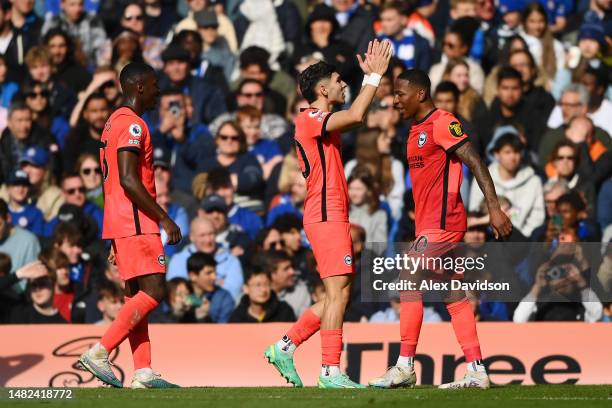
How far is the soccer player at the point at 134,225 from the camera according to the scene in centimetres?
938

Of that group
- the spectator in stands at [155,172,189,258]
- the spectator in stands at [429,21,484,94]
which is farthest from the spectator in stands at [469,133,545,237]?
the spectator in stands at [155,172,189,258]

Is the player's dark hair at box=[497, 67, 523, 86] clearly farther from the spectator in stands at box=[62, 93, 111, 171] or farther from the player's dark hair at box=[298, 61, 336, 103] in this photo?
the player's dark hair at box=[298, 61, 336, 103]

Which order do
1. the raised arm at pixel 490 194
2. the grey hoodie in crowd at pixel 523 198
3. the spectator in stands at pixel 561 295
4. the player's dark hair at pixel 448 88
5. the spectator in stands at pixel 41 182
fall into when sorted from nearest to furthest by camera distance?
the raised arm at pixel 490 194 → the spectator in stands at pixel 561 295 → the grey hoodie in crowd at pixel 523 198 → the player's dark hair at pixel 448 88 → the spectator in stands at pixel 41 182

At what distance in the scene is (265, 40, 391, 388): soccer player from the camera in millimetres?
9477

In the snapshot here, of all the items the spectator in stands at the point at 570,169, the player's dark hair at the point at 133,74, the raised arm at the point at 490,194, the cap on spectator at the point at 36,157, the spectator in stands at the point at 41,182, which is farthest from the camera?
the cap on spectator at the point at 36,157

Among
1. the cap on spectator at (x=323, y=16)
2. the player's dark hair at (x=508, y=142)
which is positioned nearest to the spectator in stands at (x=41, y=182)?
the cap on spectator at (x=323, y=16)

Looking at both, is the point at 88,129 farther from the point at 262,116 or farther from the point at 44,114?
the point at 262,116

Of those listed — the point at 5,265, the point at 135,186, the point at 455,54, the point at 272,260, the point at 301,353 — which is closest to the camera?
the point at 135,186

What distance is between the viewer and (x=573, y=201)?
14.1m

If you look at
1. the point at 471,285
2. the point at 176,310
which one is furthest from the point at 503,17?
the point at 176,310

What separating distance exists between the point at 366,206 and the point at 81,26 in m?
5.00

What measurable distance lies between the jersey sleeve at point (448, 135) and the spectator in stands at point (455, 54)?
20.3ft

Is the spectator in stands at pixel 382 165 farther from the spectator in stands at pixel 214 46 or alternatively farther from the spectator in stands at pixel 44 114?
the spectator in stands at pixel 44 114

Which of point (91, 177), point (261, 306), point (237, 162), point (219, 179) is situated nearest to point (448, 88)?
point (237, 162)
